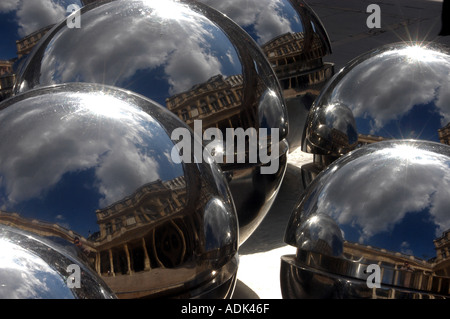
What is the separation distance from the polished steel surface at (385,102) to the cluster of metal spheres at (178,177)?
0.04 ft

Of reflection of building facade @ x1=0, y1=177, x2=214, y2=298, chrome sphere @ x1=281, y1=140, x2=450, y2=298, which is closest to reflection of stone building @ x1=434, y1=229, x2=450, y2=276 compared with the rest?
chrome sphere @ x1=281, y1=140, x2=450, y2=298

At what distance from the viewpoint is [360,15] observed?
1255 centimetres

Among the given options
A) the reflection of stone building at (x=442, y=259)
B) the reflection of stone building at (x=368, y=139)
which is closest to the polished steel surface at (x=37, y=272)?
the reflection of stone building at (x=442, y=259)

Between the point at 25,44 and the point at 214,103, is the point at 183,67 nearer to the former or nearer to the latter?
the point at 214,103

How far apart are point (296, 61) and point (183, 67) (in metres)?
1.84

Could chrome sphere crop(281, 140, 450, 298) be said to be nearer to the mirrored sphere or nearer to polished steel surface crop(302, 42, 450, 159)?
polished steel surface crop(302, 42, 450, 159)

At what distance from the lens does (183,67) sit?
Answer: 4.20 metres

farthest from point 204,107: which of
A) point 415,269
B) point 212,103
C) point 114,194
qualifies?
point 415,269

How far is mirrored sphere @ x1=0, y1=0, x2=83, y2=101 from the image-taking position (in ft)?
18.3

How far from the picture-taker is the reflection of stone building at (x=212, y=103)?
420cm

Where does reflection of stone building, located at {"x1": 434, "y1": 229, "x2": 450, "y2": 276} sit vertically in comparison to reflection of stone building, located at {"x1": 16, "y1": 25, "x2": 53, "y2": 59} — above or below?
below

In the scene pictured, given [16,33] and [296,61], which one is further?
[296,61]
